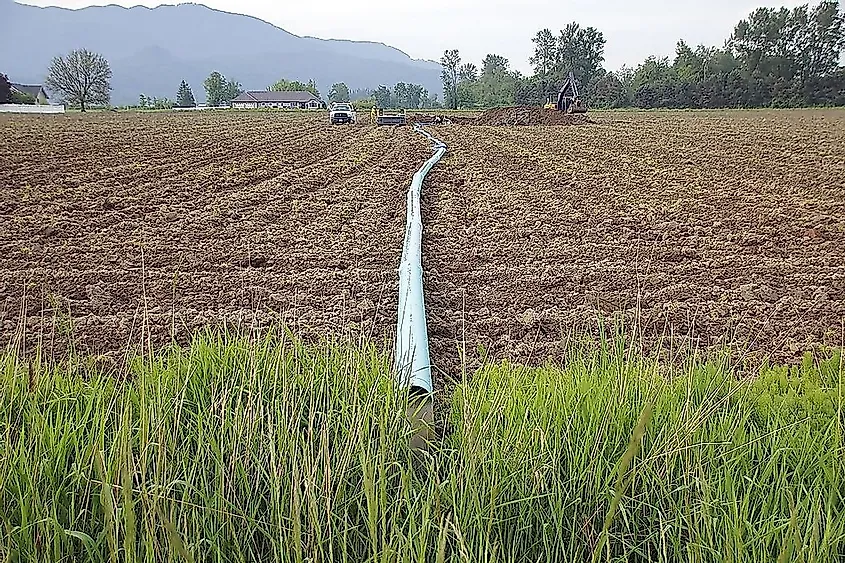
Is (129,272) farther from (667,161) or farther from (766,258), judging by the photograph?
(667,161)

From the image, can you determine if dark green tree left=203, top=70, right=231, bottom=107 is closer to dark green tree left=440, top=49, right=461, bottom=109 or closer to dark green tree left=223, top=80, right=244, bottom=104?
dark green tree left=223, top=80, right=244, bottom=104

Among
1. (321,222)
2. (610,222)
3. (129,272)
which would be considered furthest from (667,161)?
(129,272)

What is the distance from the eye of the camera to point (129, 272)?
128 inches

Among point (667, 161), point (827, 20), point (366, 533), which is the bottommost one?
point (366, 533)

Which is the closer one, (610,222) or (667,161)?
(610,222)

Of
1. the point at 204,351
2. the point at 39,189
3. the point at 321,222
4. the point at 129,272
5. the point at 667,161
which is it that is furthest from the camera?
the point at 667,161

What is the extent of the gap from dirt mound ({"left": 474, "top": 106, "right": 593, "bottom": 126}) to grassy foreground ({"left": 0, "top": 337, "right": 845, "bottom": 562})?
19.6m

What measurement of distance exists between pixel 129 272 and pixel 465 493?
2.73 meters

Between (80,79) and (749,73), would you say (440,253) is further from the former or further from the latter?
(80,79)

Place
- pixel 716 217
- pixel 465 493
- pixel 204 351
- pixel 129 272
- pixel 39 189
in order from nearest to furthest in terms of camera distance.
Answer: pixel 465 493 < pixel 204 351 < pixel 129 272 < pixel 716 217 < pixel 39 189

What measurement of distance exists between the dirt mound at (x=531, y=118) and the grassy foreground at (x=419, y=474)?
771 inches

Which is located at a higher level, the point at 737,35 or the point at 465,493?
Answer: the point at 737,35

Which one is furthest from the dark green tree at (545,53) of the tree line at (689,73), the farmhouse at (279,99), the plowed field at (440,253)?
the plowed field at (440,253)

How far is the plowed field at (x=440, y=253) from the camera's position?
8.59ft
